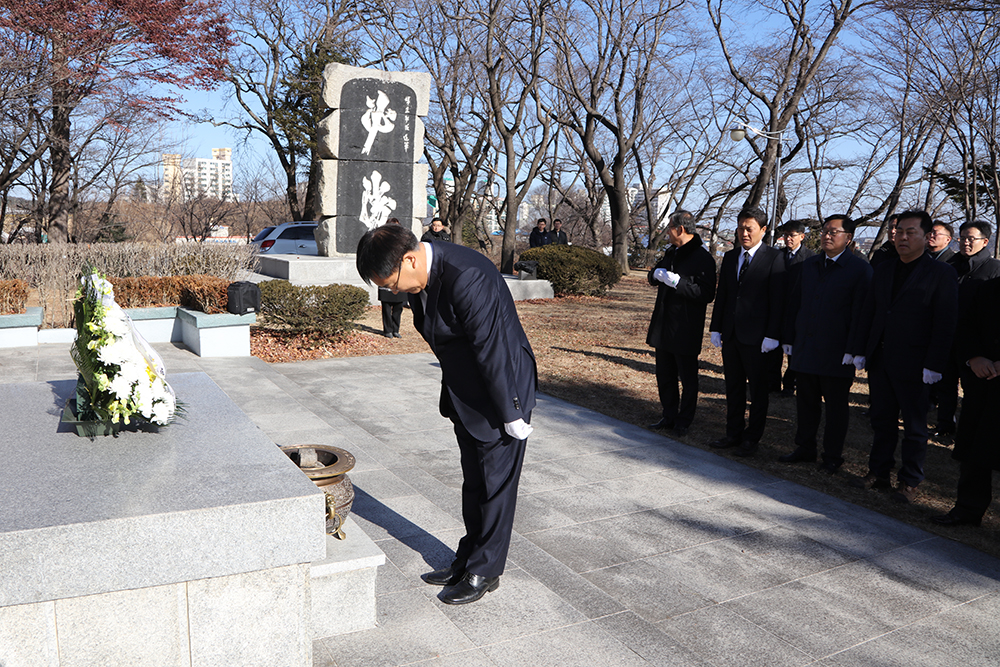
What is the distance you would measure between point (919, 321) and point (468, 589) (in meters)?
3.39

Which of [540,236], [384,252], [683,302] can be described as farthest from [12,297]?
[540,236]

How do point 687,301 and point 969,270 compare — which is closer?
point 687,301

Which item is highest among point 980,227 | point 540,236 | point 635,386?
point 980,227

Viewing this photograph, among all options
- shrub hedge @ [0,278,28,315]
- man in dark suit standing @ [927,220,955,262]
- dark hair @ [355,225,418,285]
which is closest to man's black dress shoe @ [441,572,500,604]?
dark hair @ [355,225,418,285]

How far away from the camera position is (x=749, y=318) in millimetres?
5508

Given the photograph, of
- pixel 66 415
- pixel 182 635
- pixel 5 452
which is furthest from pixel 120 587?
pixel 66 415

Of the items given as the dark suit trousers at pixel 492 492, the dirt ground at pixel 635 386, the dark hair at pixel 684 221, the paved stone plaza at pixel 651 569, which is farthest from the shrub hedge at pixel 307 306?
the dark suit trousers at pixel 492 492

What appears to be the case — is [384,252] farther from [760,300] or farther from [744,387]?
[744,387]

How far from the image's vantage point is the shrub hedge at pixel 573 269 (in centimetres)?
1666

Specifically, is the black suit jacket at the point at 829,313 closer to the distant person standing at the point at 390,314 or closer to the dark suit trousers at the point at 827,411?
the dark suit trousers at the point at 827,411

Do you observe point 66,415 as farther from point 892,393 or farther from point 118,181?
point 118,181

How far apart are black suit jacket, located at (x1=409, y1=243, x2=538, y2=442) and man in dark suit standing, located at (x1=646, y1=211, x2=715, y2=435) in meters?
2.91

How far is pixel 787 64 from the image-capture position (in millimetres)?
20234

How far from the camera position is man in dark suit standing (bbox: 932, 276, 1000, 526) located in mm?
4066
